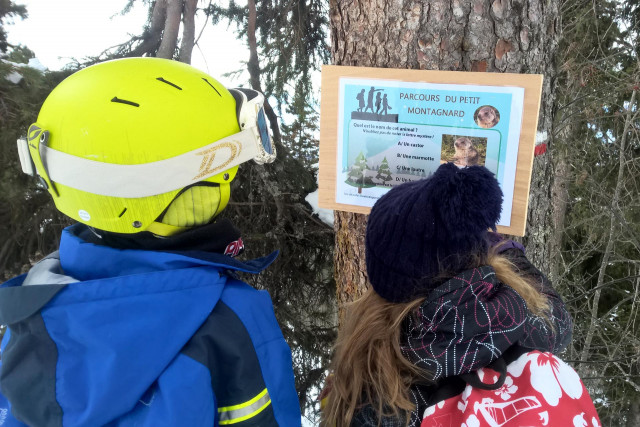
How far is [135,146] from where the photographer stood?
1.16 metres

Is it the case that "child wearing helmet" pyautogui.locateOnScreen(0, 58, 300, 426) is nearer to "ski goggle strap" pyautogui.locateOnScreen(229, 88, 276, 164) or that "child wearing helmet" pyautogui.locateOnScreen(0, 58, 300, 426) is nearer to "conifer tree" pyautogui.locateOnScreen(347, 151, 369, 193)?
"ski goggle strap" pyautogui.locateOnScreen(229, 88, 276, 164)

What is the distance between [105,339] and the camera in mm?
1063

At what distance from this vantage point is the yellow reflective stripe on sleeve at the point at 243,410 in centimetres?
116

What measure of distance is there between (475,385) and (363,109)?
2.96ft

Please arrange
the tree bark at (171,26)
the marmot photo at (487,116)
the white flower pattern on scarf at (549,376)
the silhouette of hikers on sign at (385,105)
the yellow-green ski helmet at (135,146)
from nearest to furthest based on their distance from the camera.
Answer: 1. the white flower pattern on scarf at (549,376)
2. the yellow-green ski helmet at (135,146)
3. the marmot photo at (487,116)
4. the silhouette of hikers on sign at (385,105)
5. the tree bark at (171,26)

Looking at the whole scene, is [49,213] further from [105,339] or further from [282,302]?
[105,339]

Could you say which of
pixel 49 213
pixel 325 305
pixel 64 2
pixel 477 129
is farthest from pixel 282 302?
pixel 64 2

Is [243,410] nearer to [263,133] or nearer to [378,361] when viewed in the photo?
[378,361]

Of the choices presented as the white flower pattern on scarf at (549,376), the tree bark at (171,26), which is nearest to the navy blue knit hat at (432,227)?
the white flower pattern on scarf at (549,376)

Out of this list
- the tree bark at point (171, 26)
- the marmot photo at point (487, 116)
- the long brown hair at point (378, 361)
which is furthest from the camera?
the tree bark at point (171, 26)

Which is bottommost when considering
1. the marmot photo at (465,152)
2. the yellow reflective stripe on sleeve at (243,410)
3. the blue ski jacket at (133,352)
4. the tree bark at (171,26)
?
the yellow reflective stripe on sleeve at (243,410)

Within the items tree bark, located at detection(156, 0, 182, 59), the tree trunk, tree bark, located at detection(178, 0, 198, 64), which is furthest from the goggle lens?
tree bark, located at detection(178, 0, 198, 64)

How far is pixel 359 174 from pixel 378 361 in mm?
687

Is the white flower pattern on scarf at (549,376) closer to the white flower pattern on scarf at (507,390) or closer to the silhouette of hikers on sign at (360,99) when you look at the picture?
the white flower pattern on scarf at (507,390)
